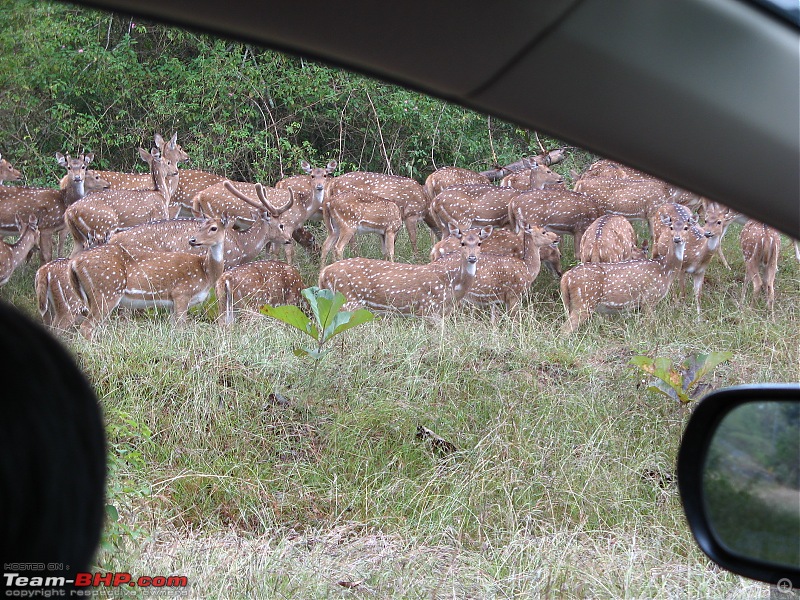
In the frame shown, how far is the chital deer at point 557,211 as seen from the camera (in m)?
9.55

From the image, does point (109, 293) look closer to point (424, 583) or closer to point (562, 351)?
point (562, 351)

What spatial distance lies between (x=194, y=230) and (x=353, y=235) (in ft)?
6.27

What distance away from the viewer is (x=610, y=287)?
7539 millimetres

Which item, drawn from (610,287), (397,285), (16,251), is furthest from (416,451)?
(16,251)

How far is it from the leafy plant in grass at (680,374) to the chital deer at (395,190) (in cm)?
481

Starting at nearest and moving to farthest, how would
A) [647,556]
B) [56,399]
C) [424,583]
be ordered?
[56,399] < [424,583] < [647,556]

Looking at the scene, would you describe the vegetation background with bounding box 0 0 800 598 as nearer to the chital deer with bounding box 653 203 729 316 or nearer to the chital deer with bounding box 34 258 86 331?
the chital deer with bounding box 653 203 729 316

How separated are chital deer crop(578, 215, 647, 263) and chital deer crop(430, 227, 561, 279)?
0.27 metres

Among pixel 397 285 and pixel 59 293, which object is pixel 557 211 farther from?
pixel 59 293

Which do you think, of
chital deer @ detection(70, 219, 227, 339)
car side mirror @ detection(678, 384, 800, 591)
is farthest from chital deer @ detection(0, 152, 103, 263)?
car side mirror @ detection(678, 384, 800, 591)

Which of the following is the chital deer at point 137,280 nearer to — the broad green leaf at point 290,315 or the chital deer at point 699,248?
the broad green leaf at point 290,315

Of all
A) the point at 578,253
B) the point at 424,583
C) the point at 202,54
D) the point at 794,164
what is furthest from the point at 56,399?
the point at 202,54

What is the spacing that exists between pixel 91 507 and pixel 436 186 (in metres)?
10.4

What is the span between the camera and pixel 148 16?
1.13 m
